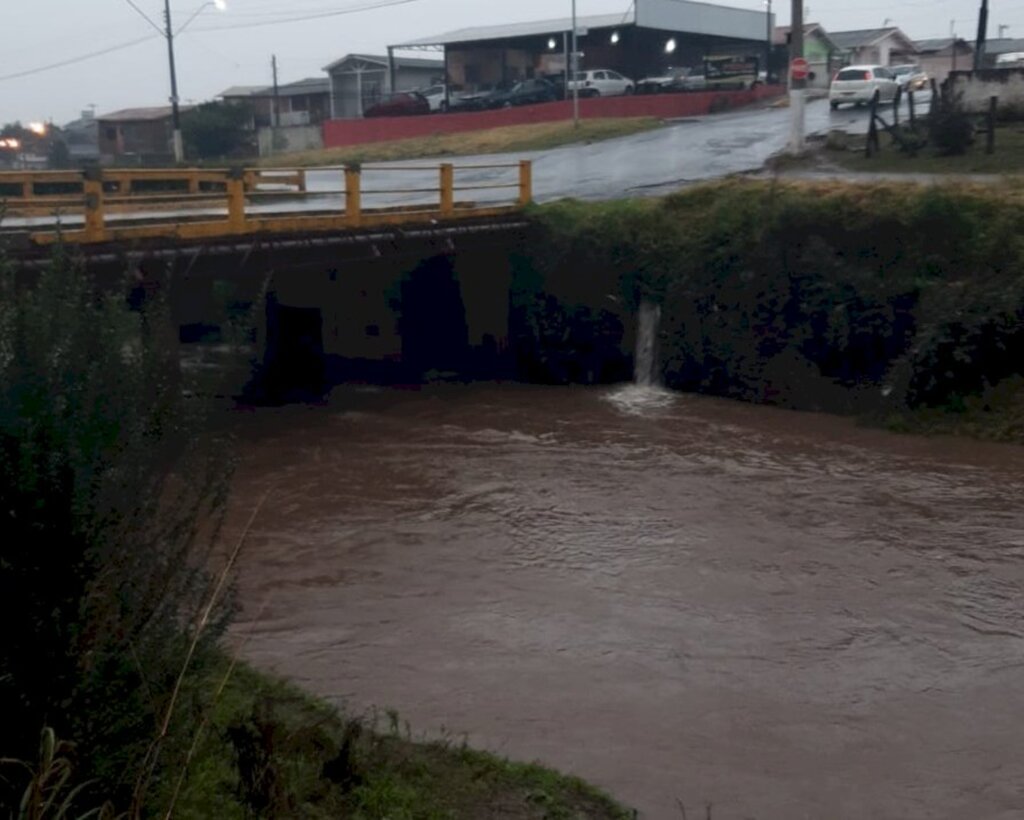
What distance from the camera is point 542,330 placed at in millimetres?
22234

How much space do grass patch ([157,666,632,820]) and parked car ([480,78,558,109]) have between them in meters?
41.9

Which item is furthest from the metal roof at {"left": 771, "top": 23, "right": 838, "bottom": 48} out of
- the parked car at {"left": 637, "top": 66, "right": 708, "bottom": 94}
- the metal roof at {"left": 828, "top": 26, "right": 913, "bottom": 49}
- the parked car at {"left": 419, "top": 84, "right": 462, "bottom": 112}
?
the parked car at {"left": 419, "top": 84, "right": 462, "bottom": 112}

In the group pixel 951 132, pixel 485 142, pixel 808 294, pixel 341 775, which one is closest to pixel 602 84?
pixel 485 142

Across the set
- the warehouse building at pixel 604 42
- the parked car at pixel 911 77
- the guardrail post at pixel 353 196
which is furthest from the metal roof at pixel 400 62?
the guardrail post at pixel 353 196

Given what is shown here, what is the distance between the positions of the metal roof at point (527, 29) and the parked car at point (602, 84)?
8.02 feet

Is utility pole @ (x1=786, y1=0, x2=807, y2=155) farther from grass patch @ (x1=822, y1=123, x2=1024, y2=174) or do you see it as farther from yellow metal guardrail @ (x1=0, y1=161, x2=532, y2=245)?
yellow metal guardrail @ (x1=0, y1=161, x2=532, y2=245)

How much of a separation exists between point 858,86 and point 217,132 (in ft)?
85.0

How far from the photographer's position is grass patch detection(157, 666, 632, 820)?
5055 mm

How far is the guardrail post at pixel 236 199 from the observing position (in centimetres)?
1593

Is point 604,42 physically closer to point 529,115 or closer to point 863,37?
point 529,115

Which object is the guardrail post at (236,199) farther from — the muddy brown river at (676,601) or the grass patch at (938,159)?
the grass patch at (938,159)

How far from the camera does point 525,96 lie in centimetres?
4769

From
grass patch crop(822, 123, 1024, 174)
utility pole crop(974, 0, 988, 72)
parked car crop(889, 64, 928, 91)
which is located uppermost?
utility pole crop(974, 0, 988, 72)

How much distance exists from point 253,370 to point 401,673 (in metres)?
12.7
